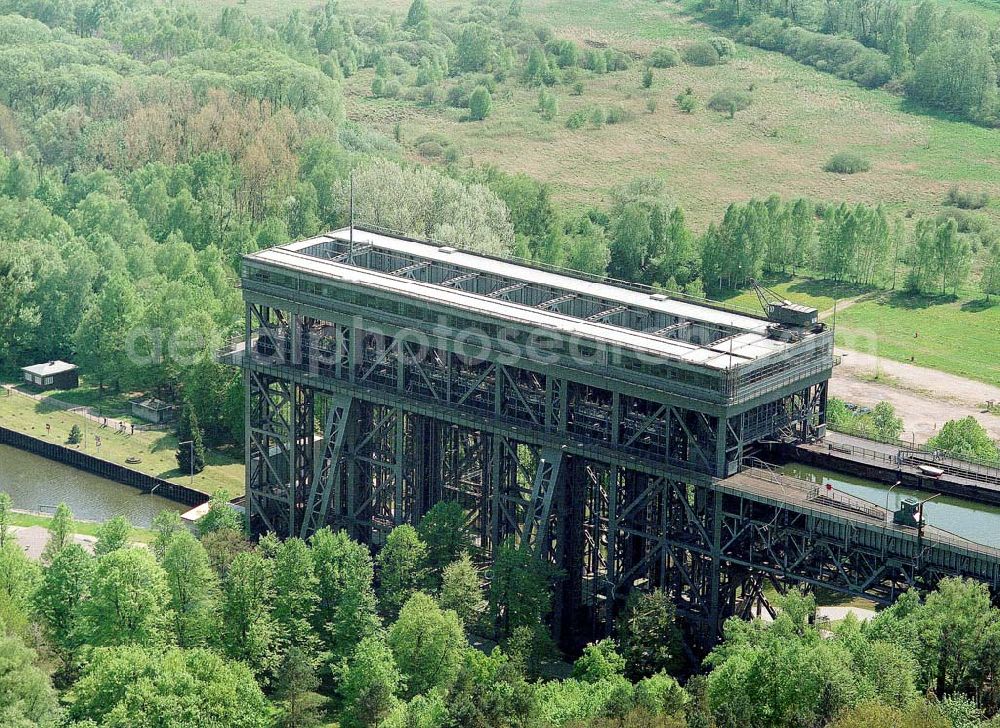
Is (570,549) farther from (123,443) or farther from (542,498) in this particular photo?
(123,443)

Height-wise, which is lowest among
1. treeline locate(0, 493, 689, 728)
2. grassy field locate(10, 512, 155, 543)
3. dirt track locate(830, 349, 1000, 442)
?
dirt track locate(830, 349, 1000, 442)

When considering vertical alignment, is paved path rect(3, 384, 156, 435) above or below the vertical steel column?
below

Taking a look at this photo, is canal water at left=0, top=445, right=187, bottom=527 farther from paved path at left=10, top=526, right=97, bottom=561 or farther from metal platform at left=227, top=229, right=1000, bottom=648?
metal platform at left=227, top=229, right=1000, bottom=648

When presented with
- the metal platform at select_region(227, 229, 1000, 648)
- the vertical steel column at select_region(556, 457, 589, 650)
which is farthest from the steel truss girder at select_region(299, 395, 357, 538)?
the vertical steel column at select_region(556, 457, 589, 650)

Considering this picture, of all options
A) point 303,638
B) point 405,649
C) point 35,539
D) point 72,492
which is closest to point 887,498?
point 405,649

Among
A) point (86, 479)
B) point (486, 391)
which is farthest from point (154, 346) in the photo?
point (486, 391)

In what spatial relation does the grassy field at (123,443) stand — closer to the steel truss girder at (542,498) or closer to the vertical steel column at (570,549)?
the steel truss girder at (542,498)
